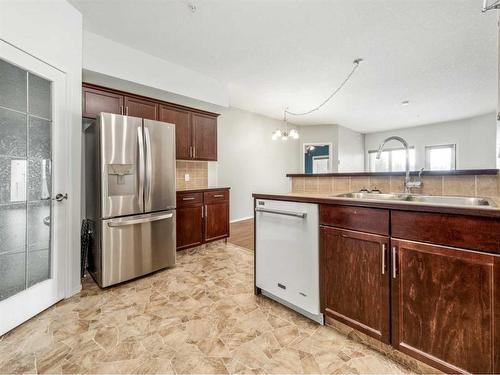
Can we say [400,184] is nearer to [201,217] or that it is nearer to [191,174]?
[201,217]

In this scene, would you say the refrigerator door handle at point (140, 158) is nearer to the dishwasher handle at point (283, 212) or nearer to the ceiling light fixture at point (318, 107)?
the dishwasher handle at point (283, 212)

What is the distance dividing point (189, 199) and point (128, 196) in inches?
39.7

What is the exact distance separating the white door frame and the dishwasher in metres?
1.74

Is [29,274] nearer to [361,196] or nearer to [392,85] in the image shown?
[361,196]

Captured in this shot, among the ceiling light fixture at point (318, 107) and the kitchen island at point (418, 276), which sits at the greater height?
the ceiling light fixture at point (318, 107)

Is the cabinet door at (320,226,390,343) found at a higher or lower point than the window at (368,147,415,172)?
lower

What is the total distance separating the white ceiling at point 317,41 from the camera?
221 centimetres

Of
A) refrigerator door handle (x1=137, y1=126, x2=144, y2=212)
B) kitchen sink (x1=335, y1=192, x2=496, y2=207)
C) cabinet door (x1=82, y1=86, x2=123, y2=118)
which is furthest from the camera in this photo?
cabinet door (x1=82, y1=86, x2=123, y2=118)

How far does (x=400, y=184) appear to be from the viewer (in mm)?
1861

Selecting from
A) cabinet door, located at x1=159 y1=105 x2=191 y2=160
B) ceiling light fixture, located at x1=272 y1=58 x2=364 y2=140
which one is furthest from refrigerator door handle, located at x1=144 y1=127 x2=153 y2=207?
ceiling light fixture, located at x1=272 y1=58 x2=364 y2=140

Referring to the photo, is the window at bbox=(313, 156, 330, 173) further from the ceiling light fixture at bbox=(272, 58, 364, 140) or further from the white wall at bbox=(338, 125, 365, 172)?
the ceiling light fixture at bbox=(272, 58, 364, 140)

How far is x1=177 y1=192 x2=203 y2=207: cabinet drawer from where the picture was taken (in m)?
3.15

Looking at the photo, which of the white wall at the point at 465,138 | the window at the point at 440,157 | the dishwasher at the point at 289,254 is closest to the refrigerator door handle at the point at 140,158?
the dishwasher at the point at 289,254

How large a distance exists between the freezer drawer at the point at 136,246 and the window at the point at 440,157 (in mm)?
8323
